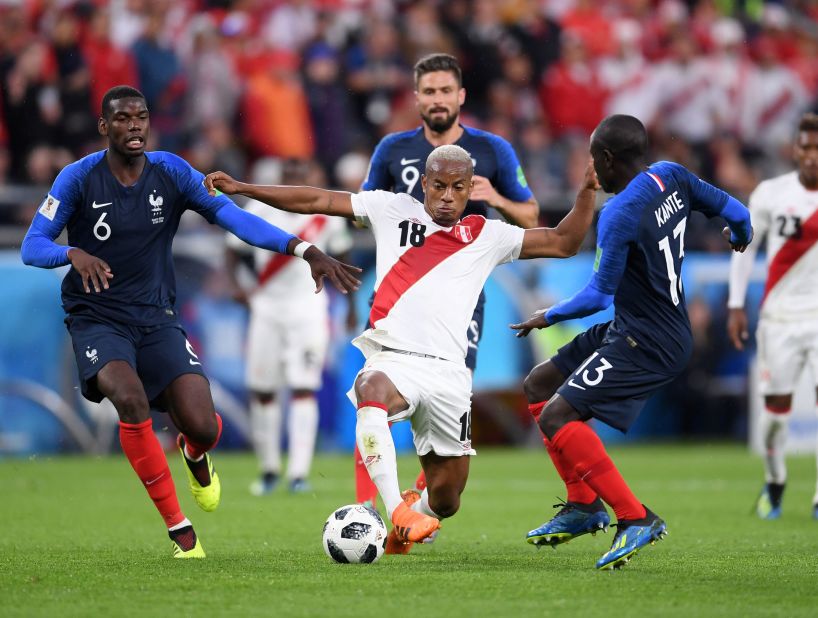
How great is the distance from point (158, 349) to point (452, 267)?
1707 mm

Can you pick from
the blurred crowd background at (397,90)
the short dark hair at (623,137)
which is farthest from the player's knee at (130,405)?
the blurred crowd background at (397,90)

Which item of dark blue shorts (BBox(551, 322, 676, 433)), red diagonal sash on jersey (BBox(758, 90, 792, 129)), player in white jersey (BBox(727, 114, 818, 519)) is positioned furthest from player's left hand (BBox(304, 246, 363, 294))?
red diagonal sash on jersey (BBox(758, 90, 792, 129))

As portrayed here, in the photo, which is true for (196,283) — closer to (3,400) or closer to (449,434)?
(3,400)

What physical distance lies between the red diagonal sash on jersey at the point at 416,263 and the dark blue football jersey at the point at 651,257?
830 millimetres

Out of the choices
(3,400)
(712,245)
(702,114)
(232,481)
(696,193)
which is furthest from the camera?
(702,114)

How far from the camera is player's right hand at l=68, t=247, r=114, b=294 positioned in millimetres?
7121

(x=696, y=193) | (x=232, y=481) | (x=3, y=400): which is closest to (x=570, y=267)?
(x=232, y=481)

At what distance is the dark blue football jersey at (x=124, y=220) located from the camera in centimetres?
770

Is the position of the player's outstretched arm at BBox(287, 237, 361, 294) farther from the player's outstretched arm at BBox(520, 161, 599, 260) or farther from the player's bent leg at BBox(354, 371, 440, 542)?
the player's outstretched arm at BBox(520, 161, 599, 260)

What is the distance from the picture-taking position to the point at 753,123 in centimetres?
1989

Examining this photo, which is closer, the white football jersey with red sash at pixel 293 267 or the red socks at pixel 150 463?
the red socks at pixel 150 463

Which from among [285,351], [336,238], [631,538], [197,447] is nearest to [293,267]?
[336,238]

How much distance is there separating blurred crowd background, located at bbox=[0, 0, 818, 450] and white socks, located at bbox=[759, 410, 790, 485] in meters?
5.69

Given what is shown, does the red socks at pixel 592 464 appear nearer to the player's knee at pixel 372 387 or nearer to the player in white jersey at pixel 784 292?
the player's knee at pixel 372 387
